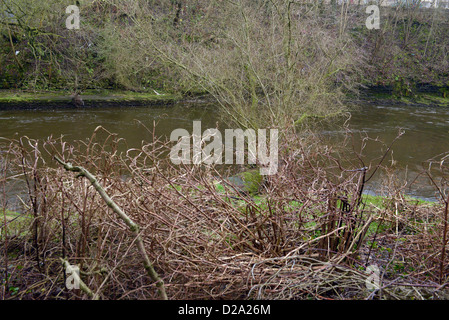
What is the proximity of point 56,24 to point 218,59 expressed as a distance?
12564 millimetres

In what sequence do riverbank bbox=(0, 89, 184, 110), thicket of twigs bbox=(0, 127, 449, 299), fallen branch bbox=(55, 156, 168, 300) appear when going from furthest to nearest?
1. riverbank bbox=(0, 89, 184, 110)
2. thicket of twigs bbox=(0, 127, 449, 299)
3. fallen branch bbox=(55, 156, 168, 300)

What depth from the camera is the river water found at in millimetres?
13148

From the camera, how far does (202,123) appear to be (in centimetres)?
1664

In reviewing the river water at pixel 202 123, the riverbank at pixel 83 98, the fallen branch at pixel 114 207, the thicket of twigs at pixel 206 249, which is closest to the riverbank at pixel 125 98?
the riverbank at pixel 83 98

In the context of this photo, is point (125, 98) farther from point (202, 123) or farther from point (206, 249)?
point (206, 249)

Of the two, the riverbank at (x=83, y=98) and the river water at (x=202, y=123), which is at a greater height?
the riverbank at (x=83, y=98)

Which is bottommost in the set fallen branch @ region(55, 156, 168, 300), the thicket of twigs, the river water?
the river water

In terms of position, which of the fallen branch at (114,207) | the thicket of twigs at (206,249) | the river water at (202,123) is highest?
the fallen branch at (114,207)

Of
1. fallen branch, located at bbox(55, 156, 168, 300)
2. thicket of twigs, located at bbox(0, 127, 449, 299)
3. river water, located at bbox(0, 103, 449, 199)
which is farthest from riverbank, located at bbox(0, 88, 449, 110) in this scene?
fallen branch, located at bbox(55, 156, 168, 300)

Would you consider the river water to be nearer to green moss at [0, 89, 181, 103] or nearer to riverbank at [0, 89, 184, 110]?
riverbank at [0, 89, 184, 110]

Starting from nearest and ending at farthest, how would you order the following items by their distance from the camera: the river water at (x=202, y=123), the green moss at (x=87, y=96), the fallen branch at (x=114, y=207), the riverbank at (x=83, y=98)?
the fallen branch at (x=114, y=207) → the river water at (x=202, y=123) → the riverbank at (x=83, y=98) → the green moss at (x=87, y=96)

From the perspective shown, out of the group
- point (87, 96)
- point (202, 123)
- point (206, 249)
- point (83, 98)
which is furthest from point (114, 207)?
point (87, 96)

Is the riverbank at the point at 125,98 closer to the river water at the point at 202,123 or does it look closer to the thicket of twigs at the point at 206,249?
the river water at the point at 202,123

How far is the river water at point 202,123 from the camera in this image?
13148 mm
